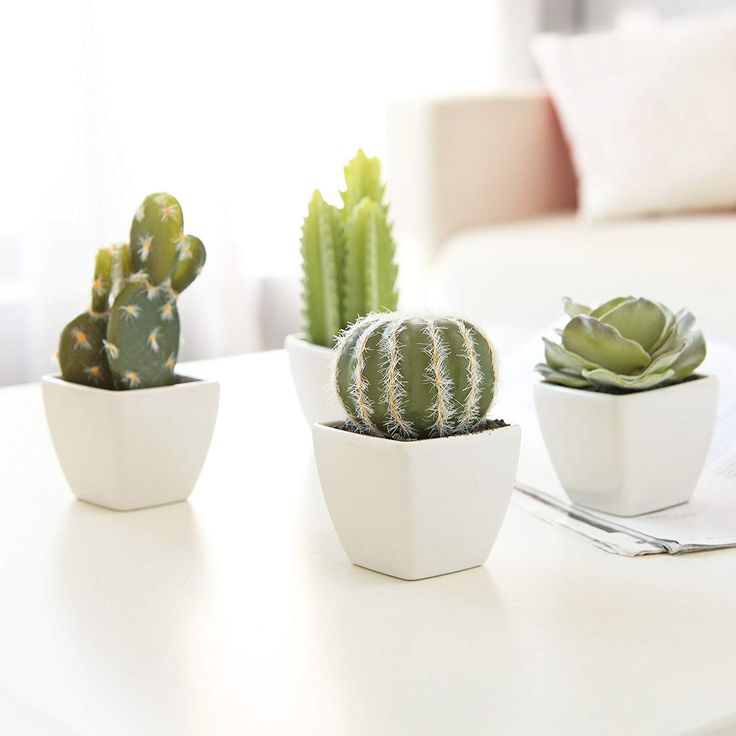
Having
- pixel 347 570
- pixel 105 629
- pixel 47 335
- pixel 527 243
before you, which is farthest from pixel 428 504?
pixel 47 335

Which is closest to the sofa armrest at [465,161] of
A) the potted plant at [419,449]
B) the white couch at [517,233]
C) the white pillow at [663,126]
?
the white couch at [517,233]

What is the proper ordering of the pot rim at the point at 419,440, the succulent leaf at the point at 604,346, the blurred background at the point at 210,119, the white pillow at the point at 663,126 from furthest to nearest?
the blurred background at the point at 210,119, the white pillow at the point at 663,126, the succulent leaf at the point at 604,346, the pot rim at the point at 419,440

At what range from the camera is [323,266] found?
1052 millimetres

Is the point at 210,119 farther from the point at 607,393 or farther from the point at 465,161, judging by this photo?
the point at 607,393

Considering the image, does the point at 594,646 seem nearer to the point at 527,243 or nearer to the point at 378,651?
the point at 378,651

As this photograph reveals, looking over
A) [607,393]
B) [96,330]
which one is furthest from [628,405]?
[96,330]

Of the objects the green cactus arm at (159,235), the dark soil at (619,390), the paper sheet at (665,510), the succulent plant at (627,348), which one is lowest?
the paper sheet at (665,510)

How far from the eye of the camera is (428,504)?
67 cm

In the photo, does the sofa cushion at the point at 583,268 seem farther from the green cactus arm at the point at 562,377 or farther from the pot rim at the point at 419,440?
the pot rim at the point at 419,440

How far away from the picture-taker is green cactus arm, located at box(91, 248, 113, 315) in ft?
2.78

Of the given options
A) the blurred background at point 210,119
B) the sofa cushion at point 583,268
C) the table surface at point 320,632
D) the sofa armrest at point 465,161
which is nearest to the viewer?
the table surface at point 320,632

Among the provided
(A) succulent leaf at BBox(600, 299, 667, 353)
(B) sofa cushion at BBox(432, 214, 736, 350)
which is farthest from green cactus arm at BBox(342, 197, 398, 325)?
(B) sofa cushion at BBox(432, 214, 736, 350)

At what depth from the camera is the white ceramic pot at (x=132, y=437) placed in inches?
32.6

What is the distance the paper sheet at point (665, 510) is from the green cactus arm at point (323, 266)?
19 cm
